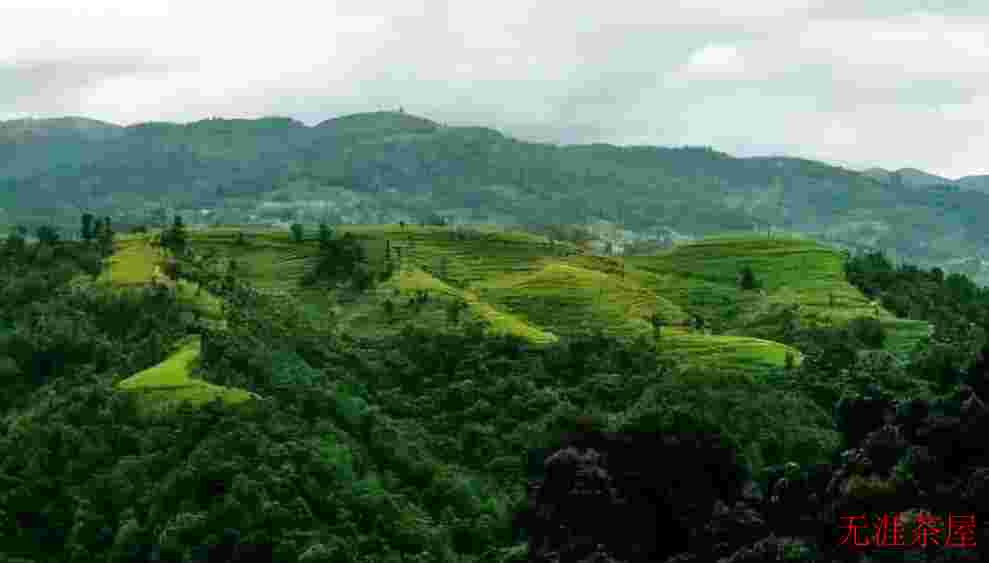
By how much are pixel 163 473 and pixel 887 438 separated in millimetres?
52847

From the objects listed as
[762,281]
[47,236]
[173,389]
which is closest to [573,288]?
[762,281]

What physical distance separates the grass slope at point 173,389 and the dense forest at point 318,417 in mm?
1137

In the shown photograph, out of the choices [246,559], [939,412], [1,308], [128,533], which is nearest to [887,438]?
[939,412]

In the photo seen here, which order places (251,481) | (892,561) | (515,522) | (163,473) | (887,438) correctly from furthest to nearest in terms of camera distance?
(163,473) < (251,481) < (515,522) < (887,438) < (892,561)

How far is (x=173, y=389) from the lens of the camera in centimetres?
9938

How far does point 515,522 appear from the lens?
194 ft

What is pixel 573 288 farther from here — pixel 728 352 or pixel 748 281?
pixel 728 352

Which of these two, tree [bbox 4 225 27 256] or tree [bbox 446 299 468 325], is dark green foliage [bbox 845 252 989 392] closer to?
tree [bbox 446 299 468 325]

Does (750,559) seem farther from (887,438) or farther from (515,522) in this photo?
(515,522)

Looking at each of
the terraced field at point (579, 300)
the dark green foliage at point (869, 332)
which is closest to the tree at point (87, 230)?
the terraced field at point (579, 300)

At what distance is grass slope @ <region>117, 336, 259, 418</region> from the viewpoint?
97375 mm

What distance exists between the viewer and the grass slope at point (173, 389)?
97375 mm

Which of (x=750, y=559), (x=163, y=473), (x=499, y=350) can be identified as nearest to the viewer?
(x=750, y=559)

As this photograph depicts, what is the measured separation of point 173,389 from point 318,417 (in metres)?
9.64
